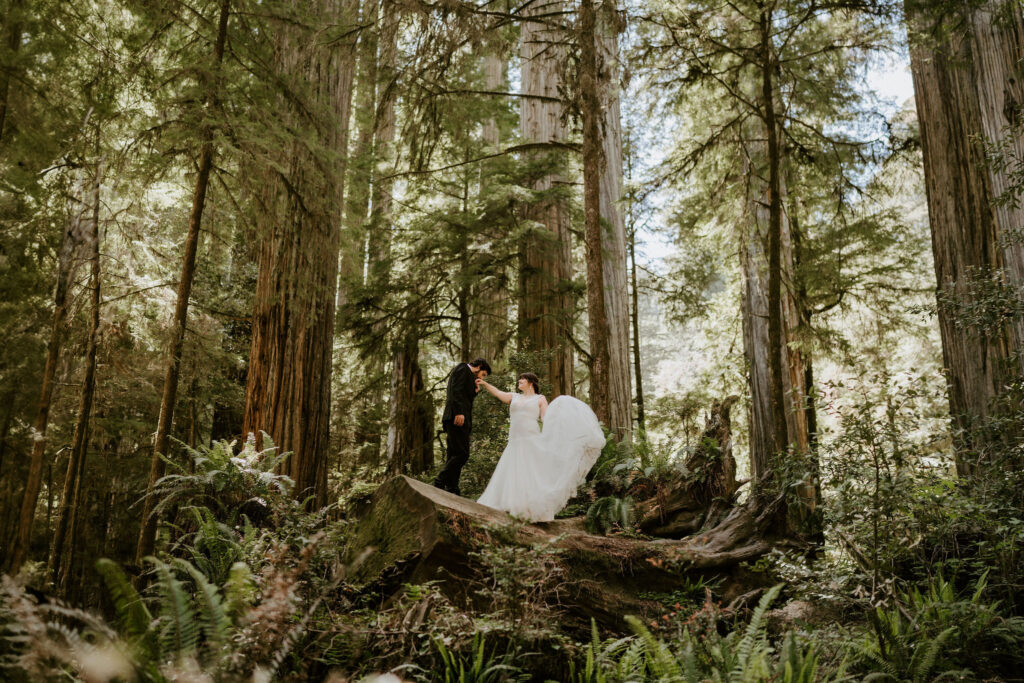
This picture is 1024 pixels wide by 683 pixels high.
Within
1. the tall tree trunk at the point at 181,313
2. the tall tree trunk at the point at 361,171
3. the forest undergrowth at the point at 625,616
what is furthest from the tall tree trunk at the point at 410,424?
the forest undergrowth at the point at 625,616

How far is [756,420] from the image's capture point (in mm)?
13758

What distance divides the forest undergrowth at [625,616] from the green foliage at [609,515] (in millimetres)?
1360

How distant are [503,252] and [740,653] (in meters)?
8.74

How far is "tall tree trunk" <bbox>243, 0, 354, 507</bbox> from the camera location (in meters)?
8.39

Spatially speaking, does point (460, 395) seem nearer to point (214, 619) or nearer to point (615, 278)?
point (615, 278)

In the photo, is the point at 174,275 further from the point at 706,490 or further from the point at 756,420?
the point at 756,420

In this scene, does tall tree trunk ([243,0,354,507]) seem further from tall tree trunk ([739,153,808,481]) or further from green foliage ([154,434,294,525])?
tall tree trunk ([739,153,808,481])

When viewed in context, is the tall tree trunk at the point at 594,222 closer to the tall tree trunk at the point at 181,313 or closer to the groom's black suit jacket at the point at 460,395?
the groom's black suit jacket at the point at 460,395

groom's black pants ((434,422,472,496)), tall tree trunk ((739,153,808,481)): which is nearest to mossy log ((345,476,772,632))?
groom's black pants ((434,422,472,496))

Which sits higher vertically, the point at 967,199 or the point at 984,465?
the point at 967,199

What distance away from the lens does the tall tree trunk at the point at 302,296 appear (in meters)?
8.39

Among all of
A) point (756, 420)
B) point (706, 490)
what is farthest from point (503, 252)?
point (756, 420)

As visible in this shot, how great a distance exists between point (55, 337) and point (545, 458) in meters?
7.85

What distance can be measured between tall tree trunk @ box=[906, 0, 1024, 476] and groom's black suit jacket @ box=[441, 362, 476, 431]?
5.51m
